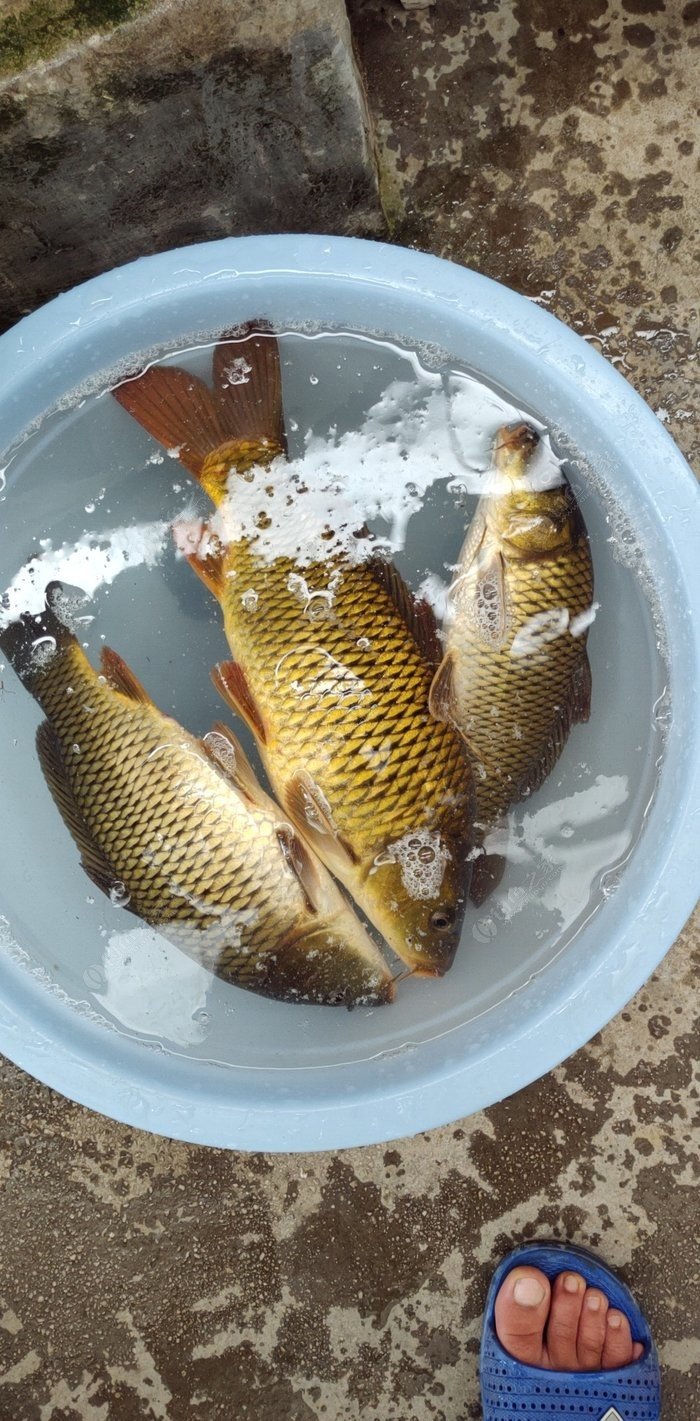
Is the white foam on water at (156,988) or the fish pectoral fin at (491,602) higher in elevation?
the fish pectoral fin at (491,602)

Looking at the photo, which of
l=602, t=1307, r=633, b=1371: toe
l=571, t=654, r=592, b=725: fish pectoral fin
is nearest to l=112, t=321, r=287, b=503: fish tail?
l=571, t=654, r=592, b=725: fish pectoral fin

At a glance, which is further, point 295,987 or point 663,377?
point 663,377

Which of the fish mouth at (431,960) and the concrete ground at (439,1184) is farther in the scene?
the concrete ground at (439,1184)

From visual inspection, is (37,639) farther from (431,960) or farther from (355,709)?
(431,960)

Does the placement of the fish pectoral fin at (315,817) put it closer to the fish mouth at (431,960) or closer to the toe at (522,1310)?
the fish mouth at (431,960)

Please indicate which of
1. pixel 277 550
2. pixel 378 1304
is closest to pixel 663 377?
pixel 277 550

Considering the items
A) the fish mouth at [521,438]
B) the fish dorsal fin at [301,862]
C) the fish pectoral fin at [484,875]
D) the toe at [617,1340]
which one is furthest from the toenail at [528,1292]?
Result: the fish mouth at [521,438]

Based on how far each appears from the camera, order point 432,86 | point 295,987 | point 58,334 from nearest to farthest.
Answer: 1. point 58,334
2. point 295,987
3. point 432,86

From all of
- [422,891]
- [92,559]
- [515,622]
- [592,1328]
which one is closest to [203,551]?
[92,559]

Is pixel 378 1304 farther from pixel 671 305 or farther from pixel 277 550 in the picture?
pixel 671 305
